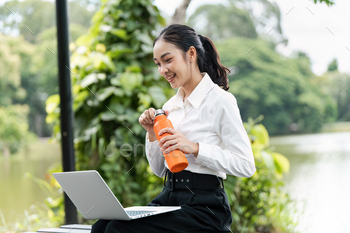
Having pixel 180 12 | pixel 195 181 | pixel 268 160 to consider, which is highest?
pixel 180 12

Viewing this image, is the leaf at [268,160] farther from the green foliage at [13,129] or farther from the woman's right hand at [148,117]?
the green foliage at [13,129]

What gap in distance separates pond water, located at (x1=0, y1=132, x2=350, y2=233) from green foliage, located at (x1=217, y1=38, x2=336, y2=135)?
10cm

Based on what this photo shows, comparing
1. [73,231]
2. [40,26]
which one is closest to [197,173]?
[73,231]

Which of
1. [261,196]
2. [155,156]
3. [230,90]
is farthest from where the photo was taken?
[230,90]

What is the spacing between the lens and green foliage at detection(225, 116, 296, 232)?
1934mm

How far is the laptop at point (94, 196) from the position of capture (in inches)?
31.9

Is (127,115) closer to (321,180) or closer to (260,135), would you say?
(260,135)

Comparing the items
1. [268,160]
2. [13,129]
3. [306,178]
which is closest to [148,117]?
[268,160]

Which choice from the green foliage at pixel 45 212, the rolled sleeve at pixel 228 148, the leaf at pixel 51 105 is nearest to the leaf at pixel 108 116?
the leaf at pixel 51 105

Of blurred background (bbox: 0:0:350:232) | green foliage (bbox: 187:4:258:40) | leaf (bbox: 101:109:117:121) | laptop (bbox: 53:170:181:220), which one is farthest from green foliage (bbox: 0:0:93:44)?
laptop (bbox: 53:170:181:220)

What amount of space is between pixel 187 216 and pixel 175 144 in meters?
0.19

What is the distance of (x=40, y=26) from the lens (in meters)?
2.24

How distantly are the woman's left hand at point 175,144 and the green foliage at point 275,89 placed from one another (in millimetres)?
1247

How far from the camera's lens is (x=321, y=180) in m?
1.91
